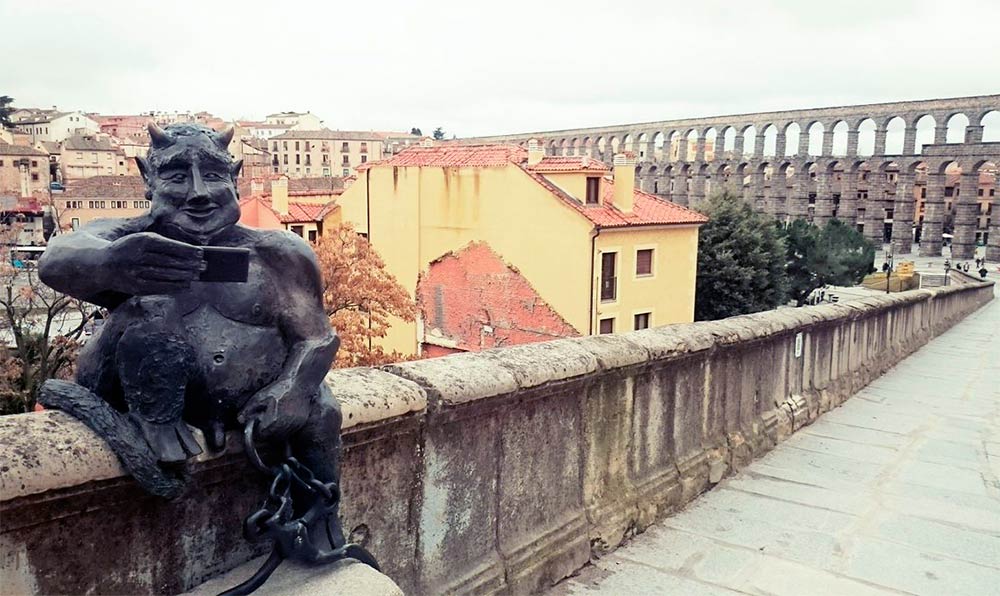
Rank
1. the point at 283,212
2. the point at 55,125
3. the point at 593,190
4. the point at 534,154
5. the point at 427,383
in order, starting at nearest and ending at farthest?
the point at 427,383, the point at 593,190, the point at 534,154, the point at 283,212, the point at 55,125

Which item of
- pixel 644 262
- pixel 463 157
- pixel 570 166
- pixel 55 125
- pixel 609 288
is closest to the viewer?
pixel 609 288

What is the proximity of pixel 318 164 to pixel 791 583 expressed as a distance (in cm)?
9285

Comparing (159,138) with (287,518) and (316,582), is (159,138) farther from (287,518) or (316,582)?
(316,582)

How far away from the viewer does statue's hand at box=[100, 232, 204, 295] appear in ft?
5.60

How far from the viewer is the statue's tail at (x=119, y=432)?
5.80 ft

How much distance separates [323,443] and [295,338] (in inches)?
11.1

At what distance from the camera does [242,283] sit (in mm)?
1938

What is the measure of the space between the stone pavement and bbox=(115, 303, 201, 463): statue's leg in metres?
2.07

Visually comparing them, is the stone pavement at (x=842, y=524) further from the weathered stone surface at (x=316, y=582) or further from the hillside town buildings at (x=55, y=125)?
the hillside town buildings at (x=55, y=125)

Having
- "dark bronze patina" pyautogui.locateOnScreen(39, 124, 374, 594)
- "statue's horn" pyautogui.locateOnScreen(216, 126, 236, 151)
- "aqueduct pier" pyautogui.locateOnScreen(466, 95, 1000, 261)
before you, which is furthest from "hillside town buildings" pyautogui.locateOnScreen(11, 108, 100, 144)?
"dark bronze patina" pyautogui.locateOnScreen(39, 124, 374, 594)

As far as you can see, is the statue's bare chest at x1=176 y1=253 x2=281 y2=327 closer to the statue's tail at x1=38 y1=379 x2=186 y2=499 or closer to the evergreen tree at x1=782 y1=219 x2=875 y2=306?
the statue's tail at x1=38 y1=379 x2=186 y2=499

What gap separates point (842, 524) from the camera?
14.3 feet

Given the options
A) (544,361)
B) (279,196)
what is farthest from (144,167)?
(279,196)

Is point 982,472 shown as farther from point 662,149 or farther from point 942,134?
point 662,149
